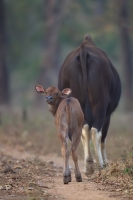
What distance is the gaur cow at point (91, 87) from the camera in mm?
10227

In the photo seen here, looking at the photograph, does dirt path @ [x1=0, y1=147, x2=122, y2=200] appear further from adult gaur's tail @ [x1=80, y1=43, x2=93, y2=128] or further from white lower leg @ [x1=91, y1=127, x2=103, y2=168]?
adult gaur's tail @ [x1=80, y1=43, x2=93, y2=128]

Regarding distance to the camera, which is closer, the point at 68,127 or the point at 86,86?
the point at 68,127

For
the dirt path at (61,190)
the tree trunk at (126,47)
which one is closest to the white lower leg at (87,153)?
the dirt path at (61,190)

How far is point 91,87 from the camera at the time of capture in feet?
33.7

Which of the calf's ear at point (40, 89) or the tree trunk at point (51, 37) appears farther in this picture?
the tree trunk at point (51, 37)

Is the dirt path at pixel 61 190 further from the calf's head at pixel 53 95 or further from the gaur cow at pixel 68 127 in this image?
the calf's head at pixel 53 95

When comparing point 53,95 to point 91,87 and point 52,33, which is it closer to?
point 91,87

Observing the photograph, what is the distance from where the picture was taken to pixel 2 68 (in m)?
27.8

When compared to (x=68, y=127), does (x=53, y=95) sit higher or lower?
higher

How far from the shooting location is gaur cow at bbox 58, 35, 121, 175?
10.2m

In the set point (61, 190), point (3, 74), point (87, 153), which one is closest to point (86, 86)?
point (87, 153)

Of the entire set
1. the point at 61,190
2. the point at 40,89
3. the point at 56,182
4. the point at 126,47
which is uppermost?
the point at 126,47

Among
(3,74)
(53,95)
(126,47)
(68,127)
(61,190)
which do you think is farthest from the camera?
(126,47)

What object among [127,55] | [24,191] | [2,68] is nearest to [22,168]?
[24,191]
